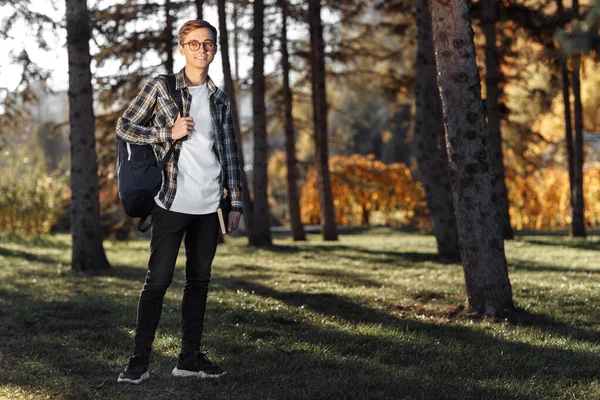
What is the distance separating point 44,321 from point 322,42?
1411cm

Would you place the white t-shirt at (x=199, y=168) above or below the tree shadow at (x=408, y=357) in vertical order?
above

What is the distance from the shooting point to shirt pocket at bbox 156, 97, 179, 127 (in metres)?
4.49

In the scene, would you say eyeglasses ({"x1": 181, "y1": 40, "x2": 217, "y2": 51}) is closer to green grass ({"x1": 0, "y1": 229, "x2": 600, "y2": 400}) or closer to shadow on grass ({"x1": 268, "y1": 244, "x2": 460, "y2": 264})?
green grass ({"x1": 0, "y1": 229, "x2": 600, "y2": 400})

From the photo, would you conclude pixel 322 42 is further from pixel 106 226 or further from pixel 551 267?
pixel 551 267

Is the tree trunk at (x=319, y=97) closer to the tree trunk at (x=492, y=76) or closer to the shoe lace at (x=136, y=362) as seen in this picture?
the tree trunk at (x=492, y=76)

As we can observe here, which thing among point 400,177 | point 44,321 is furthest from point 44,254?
point 400,177

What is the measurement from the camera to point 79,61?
11562mm

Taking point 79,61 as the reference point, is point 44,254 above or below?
below

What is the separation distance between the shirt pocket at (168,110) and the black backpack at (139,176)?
38mm

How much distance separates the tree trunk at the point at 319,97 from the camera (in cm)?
1950

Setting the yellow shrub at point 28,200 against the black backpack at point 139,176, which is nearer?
the black backpack at point 139,176

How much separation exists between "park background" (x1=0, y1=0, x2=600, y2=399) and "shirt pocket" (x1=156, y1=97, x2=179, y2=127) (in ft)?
5.40

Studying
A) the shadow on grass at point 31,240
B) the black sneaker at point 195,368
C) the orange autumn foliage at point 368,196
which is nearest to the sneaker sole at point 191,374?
the black sneaker at point 195,368

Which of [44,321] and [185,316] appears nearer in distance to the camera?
[185,316]
